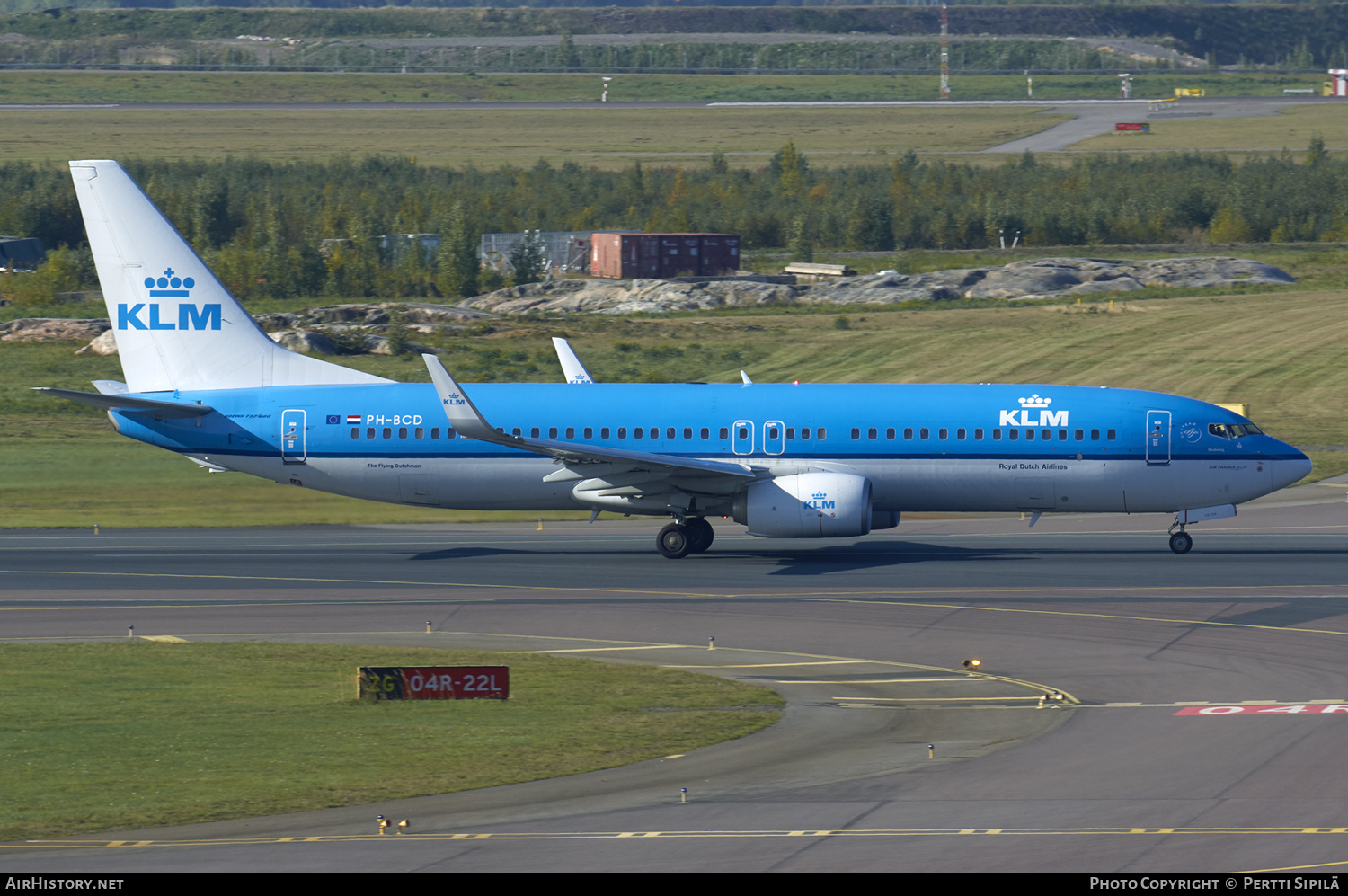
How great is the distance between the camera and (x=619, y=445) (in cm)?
4312

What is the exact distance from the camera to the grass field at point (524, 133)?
152375 mm

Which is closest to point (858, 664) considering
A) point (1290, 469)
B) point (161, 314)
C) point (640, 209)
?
point (1290, 469)

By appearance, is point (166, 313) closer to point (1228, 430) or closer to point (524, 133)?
point (1228, 430)

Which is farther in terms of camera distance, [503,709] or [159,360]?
[159,360]

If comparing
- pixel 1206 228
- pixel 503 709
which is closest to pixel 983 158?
pixel 1206 228

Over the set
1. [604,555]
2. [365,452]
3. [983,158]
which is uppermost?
[983,158]

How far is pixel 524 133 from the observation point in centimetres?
16975

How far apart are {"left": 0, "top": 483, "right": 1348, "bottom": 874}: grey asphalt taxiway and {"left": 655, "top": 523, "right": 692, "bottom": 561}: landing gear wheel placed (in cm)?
62

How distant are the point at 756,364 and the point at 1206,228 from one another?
52.8 m

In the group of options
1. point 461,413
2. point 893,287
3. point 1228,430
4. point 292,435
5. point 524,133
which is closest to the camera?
point 461,413

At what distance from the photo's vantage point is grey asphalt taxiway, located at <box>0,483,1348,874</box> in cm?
1883

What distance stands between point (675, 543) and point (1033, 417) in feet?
33.6

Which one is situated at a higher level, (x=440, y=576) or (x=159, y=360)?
(x=159, y=360)

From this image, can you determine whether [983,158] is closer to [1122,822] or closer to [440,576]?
[440,576]
